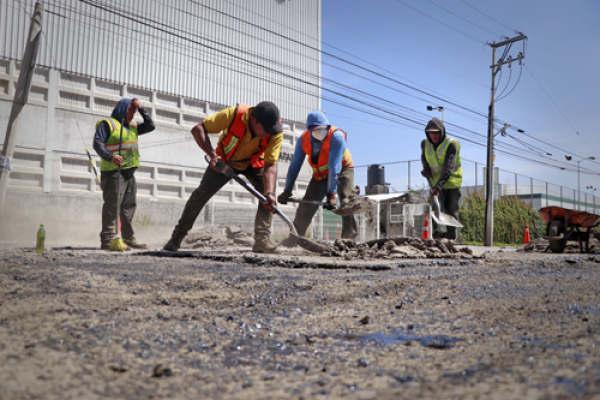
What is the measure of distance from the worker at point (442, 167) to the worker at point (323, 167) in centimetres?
189

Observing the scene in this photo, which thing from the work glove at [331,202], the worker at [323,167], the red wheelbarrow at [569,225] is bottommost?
the red wheelbarrow at [569,225]

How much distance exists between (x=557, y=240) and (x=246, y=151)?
17.5ft

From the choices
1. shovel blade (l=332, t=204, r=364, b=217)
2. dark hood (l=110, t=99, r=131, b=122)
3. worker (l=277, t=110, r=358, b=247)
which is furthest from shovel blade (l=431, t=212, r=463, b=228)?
dark hood (l=110, t=99, r=131, b=122)

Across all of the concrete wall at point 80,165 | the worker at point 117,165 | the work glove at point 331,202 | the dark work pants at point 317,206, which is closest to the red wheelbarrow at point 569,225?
the dark work pants at point 317,206

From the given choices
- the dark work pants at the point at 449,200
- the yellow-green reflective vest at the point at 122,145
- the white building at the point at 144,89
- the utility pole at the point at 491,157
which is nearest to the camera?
the yellow-green reflective vest at the point at 122,145

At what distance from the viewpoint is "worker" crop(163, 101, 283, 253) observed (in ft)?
16.6

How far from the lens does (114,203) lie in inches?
236

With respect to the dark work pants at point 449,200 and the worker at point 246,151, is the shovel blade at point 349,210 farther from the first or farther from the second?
the dark work pants at point 449,200

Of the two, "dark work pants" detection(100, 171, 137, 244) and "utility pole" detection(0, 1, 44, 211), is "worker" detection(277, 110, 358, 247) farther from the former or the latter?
"utility pole" detection(0, 1, 44, 211)

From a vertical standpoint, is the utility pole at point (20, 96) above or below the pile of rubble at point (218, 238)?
A: above

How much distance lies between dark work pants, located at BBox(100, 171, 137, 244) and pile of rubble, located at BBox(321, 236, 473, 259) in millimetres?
3002

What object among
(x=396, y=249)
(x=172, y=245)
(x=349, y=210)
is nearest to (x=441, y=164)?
(x=349, y=210)

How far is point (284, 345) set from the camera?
1661 mm

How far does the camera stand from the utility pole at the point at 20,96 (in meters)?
6.93
